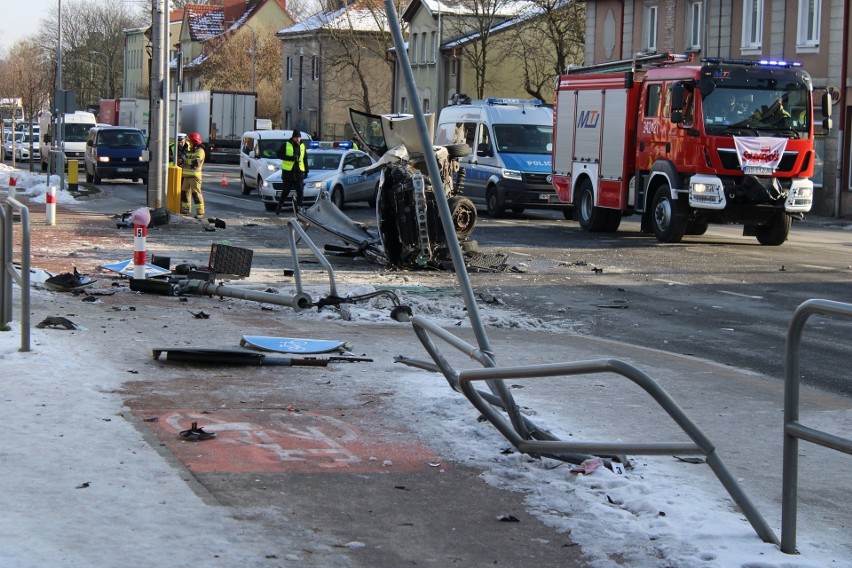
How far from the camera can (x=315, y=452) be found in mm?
6254

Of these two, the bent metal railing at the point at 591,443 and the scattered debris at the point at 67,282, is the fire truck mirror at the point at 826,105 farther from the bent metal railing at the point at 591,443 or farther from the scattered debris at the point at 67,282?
the bent metal railing at the point at 591,443

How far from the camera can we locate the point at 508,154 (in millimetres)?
28203

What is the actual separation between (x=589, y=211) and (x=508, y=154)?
4077 millimetres

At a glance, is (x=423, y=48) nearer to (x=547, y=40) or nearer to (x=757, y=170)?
(x=547, y=40)

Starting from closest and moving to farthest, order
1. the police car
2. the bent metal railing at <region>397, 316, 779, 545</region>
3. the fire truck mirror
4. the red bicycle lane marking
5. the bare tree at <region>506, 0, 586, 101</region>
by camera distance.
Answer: the bent metal railing at <region>397, 316, 779, 545</region> < the red bicycle lane marking < the fire truck mirror < the police car < the bare tree at <region>506, 0, 586, 101</region>

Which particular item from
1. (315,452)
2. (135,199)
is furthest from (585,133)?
(315,452)

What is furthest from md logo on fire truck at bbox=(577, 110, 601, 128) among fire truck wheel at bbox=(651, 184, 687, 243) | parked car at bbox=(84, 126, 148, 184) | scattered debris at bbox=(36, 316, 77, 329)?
parked car at bbox=(84, 126, 148, 184)

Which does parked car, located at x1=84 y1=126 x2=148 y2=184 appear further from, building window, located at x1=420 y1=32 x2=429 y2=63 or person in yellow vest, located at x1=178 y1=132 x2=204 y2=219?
building window, located at x1=420 y1=32 x2=429 y2=63

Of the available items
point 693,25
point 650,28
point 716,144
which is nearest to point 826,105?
point 716,144

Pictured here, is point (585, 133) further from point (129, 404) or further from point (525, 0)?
point (525, 0)

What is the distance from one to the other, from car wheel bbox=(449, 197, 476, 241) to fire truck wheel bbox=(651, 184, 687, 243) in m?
5.22

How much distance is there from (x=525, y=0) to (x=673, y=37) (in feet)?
56.3

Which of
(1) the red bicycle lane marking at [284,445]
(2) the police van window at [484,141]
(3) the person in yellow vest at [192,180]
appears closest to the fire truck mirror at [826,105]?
(2) the police van window at [484,141]

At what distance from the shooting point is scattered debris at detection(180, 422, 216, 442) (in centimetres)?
639
